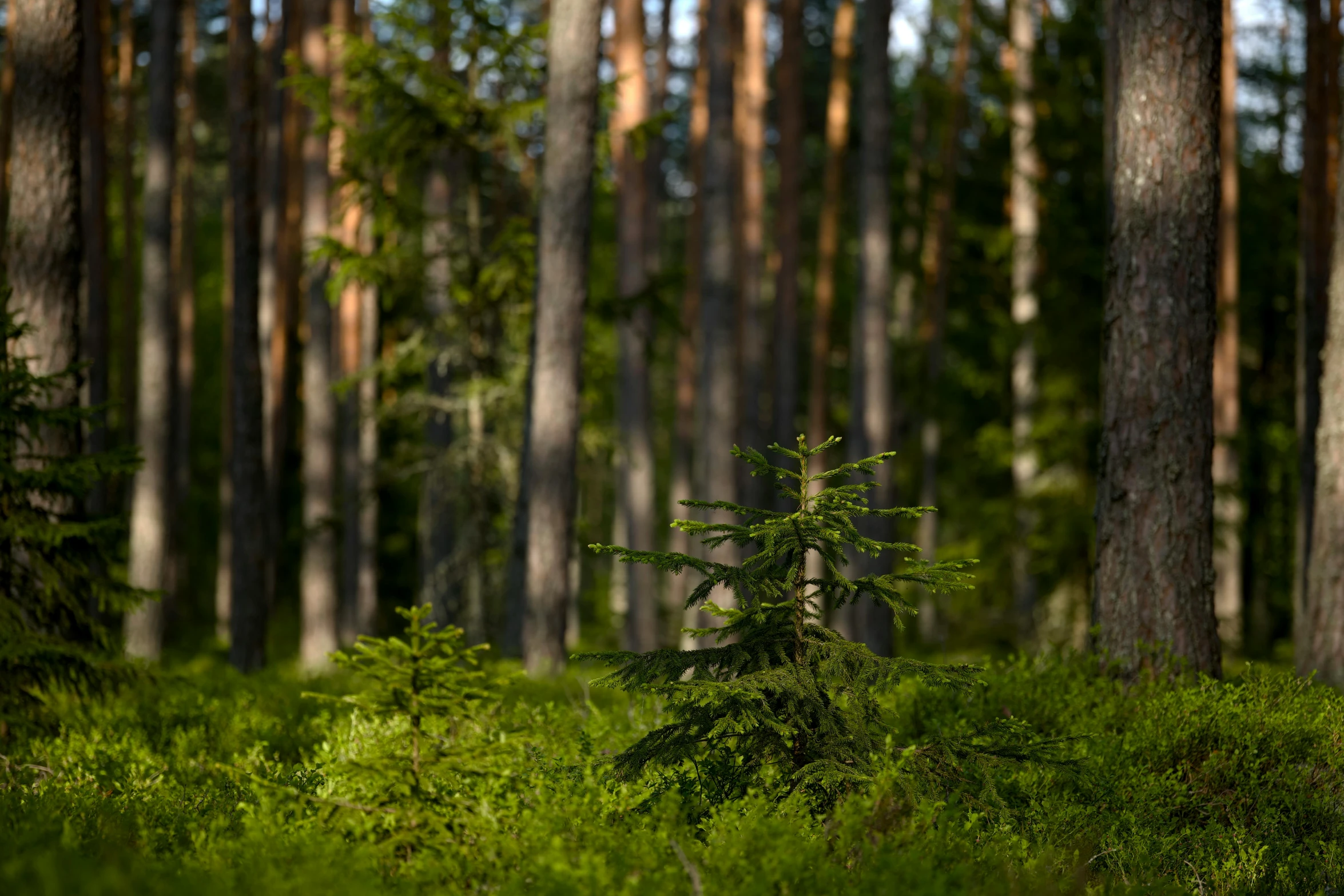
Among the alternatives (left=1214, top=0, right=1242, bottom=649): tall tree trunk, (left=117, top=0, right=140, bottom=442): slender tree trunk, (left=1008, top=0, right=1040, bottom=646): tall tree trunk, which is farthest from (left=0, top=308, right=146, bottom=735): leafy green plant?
(left=117, top=0, right=140, bottom=442): slender tree trunk

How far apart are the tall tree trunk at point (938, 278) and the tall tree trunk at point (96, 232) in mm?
13032

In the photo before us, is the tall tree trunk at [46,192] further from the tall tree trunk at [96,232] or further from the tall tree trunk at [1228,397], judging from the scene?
the tall tree trunk at [1228,397]

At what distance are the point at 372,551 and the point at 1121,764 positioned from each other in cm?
1481

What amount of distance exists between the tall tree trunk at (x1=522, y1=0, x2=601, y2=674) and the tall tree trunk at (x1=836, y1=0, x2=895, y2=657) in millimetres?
6646

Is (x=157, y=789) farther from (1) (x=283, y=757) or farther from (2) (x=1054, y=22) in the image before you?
(2) (x=1054, y=22)

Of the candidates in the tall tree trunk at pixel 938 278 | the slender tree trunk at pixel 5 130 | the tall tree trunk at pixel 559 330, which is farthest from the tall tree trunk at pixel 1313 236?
→ the slender tree trunk at pixel 5 130

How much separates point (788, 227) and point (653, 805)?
60.2 feet

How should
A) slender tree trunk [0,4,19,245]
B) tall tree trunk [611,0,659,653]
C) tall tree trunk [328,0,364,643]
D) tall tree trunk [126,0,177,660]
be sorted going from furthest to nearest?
slender tree trunk [0,4,19,245]
tall tree trunk [328,0,364,643]
tall tree trunk [611,0,659,653]
tall tree trunk [126,0,177,660]

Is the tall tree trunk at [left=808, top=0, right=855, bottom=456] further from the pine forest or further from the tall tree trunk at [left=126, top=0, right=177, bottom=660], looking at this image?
the tall tree trunk at [left=126, top=0, right=177, bottom=660]

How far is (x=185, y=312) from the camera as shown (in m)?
23.5

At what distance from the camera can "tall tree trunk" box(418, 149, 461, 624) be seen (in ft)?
45.1

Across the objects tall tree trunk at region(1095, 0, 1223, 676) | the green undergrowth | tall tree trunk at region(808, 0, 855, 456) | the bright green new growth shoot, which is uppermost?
tall tree trunk at region(808, 0, 855, 456)

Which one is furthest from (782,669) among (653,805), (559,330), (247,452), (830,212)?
(830,212)

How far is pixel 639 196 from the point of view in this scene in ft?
60.1
